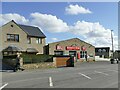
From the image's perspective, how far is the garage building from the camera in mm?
59056

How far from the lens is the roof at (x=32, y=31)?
51803 mm

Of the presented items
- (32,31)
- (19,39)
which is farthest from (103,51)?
(19,39)

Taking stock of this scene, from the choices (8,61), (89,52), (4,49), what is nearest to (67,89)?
(8,61)

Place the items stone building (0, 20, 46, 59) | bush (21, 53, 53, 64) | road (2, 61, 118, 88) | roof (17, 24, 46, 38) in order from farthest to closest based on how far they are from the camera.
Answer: roof (17, 24, 46, 38) → stone building (0, 20, 46, 59) → bush (21, 53, 53, 64) → road (2, 61, 118, 88)

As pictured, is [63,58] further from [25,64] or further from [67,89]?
[67,89]

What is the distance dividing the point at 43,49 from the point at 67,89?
42.4m

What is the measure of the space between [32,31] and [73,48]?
13.9m

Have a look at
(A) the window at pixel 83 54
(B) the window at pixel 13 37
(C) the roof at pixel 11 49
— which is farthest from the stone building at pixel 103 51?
(C) the roof at pixel 11 49

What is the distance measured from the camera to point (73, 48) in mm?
63438

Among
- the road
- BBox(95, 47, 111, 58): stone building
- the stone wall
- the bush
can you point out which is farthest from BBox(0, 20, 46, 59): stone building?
BBox(95, 47, 111, 58): stone building

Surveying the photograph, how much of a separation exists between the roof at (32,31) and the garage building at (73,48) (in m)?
4.49

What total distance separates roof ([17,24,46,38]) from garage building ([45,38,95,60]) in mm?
4491

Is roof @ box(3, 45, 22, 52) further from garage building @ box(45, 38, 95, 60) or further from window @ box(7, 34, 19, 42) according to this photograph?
garage building @ box(45, 38, 95, 60)

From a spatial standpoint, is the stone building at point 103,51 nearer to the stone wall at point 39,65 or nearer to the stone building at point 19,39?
the stone building at point 19,39
